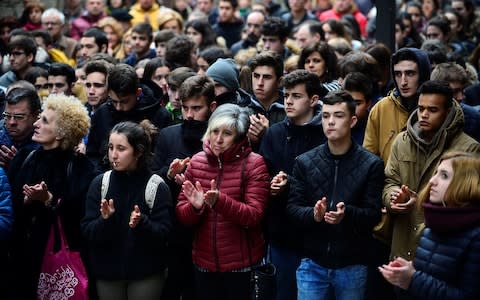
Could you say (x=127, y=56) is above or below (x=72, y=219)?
above

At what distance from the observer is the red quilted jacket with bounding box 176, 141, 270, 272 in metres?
7.48

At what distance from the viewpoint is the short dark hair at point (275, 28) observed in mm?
11861

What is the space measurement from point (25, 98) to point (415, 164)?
351 centimetres

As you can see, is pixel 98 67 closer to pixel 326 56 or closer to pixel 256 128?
pixel 256 128

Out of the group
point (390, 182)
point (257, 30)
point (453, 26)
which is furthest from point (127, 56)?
point (390, 182)

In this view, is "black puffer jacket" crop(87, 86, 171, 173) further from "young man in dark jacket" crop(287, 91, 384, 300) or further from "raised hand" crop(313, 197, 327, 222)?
"raised hand" crop(313, 197, 327, 222)

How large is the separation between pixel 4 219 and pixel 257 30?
23.1ft

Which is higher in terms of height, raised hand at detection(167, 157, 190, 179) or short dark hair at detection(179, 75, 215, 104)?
short dark hair at detection(179, 75, 215, 104)

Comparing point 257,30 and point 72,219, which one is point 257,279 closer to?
point 72,219

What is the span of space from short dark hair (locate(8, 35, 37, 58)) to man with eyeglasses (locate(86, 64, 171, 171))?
108 inches

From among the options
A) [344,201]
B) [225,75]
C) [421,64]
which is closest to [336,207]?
[344,201]

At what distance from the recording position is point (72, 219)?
8172 mm

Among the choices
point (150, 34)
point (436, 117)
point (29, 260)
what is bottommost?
point (29, 260)

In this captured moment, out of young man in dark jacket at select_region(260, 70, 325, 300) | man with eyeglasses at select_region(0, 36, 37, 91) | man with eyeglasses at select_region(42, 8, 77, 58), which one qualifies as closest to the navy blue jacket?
young man in dark jacket at select_region(260, 70, 325, 300)
